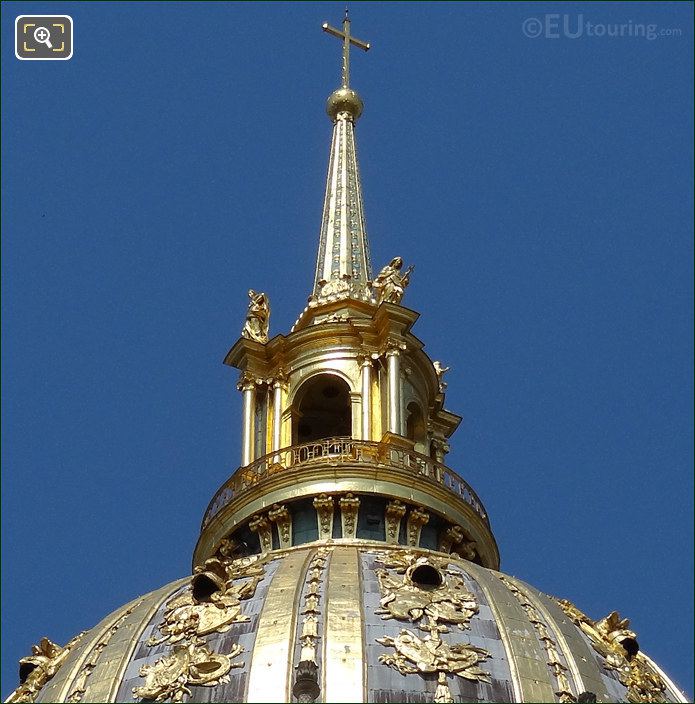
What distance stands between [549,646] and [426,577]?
3.12 metres

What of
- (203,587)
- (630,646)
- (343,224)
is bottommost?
(630,646)

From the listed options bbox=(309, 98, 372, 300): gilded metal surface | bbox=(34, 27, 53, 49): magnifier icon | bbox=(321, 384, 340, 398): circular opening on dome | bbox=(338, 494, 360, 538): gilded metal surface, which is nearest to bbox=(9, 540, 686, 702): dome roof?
bbox=(338, 494, 360, 538): gilded metal surface

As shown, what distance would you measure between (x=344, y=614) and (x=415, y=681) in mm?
2468

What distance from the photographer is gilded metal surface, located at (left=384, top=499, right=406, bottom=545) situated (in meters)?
55.8

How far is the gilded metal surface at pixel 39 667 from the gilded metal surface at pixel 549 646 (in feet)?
29.2

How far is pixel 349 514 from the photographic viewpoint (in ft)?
182

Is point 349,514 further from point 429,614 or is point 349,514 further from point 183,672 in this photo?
point 183,672

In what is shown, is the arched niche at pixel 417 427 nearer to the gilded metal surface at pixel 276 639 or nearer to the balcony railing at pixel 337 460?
the balcony railing at pixel 337 460

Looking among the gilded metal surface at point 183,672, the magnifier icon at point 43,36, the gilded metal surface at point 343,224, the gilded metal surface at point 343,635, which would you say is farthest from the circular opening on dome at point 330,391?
the magnifier icon at point 43,36

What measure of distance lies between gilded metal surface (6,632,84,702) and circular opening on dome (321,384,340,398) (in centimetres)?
1120

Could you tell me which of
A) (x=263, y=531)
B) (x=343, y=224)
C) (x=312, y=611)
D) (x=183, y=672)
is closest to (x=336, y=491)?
(x=263, y=531)

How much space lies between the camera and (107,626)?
173ft

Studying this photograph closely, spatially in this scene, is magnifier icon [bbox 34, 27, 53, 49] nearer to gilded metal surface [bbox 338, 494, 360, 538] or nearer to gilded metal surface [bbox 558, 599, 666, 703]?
gilded metal surface [bbox 338, 494, 360, 538]

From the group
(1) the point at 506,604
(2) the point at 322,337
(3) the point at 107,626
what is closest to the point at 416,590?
(1) the point at 506,604
